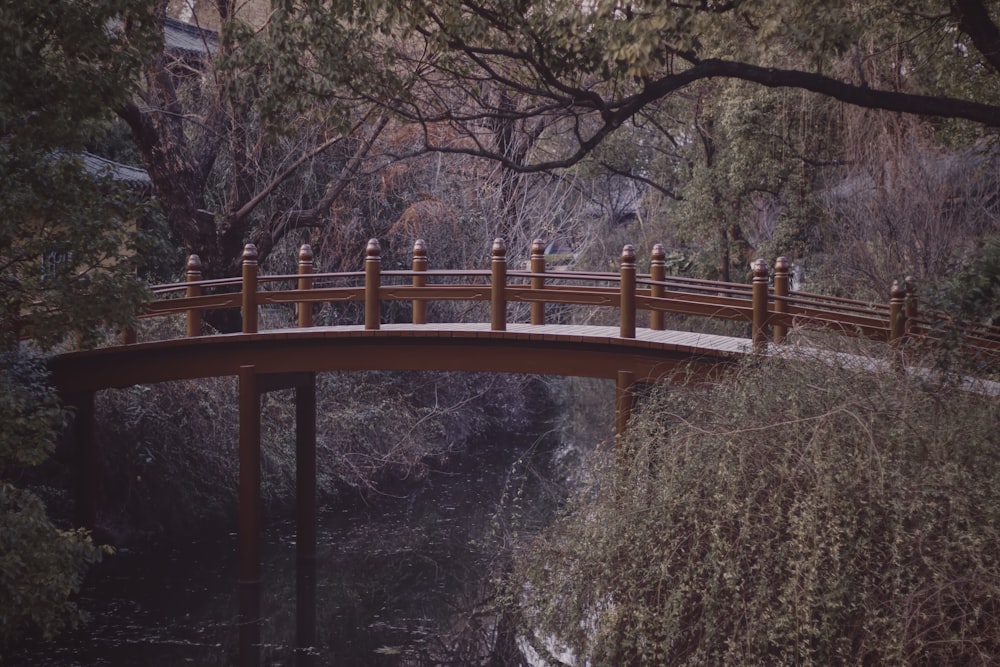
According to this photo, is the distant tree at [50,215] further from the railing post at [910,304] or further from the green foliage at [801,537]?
the railing post at [910,304]

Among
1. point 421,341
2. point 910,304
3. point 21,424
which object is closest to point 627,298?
point 421,341

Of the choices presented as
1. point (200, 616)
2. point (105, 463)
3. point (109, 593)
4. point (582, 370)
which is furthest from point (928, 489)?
point (105, 463)

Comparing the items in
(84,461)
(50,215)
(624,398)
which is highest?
(50,215)

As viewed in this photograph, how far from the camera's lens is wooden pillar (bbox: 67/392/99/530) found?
12.3 metres

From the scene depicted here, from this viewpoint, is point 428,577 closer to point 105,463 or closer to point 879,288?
point 105,463

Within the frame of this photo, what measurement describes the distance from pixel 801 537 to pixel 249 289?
23.8 feet

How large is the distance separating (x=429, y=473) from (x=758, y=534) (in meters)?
10.5

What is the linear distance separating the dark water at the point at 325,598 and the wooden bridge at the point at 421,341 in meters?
0.49

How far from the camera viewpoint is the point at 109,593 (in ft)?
37.8

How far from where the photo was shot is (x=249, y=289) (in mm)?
11547

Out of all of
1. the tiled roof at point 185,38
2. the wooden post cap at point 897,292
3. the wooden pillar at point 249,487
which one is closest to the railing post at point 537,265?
the wooden pillar at point 249,487

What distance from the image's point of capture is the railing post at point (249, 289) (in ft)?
37.9

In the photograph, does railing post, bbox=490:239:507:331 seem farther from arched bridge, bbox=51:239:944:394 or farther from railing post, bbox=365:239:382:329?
railing post, bbox=365:239:382:329

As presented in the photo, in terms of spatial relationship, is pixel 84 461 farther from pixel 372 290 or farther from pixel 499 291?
pixel 499 291
